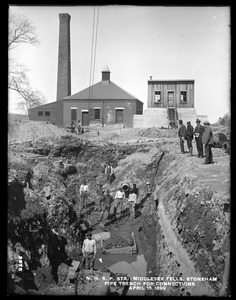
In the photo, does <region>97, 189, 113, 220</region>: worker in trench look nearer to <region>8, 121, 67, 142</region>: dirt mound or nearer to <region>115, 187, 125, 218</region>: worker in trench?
<region>115, 187, 125, 218</region>: worker in trench

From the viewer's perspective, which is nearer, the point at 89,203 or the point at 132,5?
the point at 132,5

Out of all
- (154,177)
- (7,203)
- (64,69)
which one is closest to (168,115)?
(154,177)

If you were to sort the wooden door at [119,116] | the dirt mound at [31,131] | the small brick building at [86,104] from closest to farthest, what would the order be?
the dirt mound at [31,131], the small brick building at [86,104], the wooden door at [119,116]

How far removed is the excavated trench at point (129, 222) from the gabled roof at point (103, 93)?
1747mm

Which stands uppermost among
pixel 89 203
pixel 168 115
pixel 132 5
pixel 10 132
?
pixel 132 5

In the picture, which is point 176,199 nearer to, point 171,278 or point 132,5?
point 171,278

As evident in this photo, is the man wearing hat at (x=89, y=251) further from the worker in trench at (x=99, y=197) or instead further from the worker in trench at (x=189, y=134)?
the worker in trench at (x=189, y=134)

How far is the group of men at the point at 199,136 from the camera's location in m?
10.9

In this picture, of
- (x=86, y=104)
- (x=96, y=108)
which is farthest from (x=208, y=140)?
(x=86, y=104)

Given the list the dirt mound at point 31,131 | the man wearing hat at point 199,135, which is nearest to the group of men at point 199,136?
Result: the man wearing hat at point 199,135

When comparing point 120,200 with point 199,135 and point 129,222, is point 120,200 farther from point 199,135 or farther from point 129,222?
point 199,135

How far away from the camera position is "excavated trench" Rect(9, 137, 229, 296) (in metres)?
9.74
